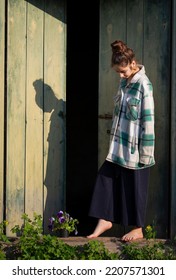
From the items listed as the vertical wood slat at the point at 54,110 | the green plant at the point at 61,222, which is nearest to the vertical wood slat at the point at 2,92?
the vertical wood slat at the point at 54,110

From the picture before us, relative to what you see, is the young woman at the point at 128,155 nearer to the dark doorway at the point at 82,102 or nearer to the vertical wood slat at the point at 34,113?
the vertical wood slat at the point at 34,113

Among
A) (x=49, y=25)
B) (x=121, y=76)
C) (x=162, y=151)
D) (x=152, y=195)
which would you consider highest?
(x=49, y=25)

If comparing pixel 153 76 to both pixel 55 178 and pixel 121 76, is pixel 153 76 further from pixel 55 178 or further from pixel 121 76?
pixel 55 178

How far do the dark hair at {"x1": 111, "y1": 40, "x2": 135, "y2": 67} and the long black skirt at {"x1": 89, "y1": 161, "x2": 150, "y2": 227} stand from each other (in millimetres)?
848

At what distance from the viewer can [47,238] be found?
15.6ft

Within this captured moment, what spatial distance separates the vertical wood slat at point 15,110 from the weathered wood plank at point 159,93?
1.11 metres

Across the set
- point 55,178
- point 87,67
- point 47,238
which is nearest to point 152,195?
point 55,178

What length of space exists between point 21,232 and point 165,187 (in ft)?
4.37

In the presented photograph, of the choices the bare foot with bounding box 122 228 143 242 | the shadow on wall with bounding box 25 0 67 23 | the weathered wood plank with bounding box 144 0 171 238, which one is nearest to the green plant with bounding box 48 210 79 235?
the bare foot with bounding box 122 228 143 242

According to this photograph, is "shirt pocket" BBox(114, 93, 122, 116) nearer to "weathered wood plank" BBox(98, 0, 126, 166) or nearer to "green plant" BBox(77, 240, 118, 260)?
"weathered wood plank" BBox(98, 0, 126, 166)

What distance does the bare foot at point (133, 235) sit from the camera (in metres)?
5.15

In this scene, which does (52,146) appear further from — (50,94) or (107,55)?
(107,55)

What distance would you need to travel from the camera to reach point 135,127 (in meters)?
5.18

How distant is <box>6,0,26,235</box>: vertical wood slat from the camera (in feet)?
18.2
